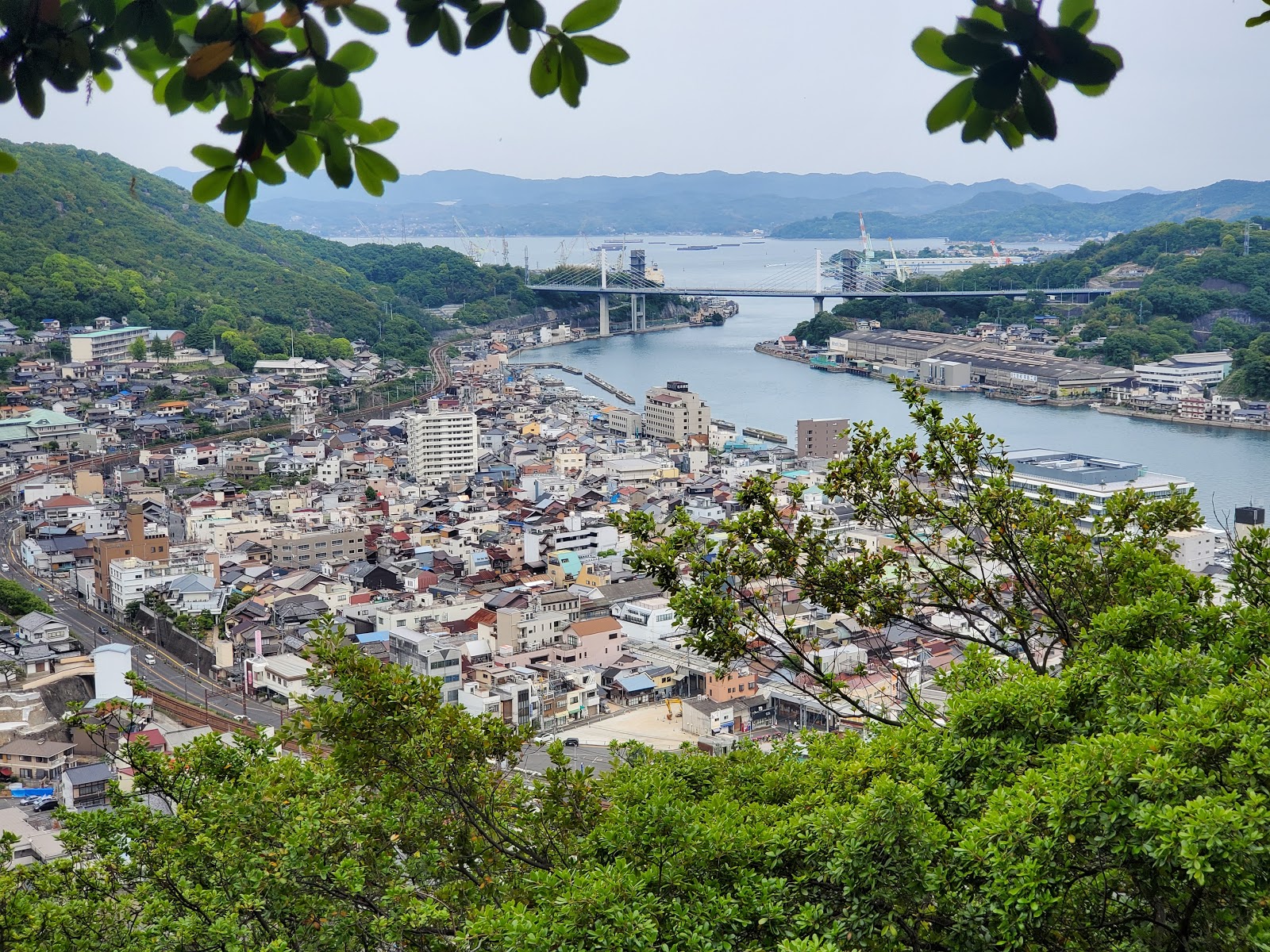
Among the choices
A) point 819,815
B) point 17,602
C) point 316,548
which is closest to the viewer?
point 819,815

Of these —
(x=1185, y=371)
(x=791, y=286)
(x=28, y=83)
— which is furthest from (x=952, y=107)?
(x=791, y=286)

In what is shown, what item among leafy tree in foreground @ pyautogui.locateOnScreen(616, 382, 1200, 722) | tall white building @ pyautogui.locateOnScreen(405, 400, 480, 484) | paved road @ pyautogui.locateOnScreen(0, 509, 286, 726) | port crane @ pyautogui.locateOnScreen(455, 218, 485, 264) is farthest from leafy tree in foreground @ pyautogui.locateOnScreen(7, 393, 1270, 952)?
port crane @ pyautogui.locateOnScreen(455, 218, 485, 264)

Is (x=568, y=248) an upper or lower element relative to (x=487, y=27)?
upper

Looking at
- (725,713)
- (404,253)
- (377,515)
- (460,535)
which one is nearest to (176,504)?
(377,515)

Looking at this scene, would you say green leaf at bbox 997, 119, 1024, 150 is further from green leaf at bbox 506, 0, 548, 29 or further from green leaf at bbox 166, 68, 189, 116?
green leaf at bbox 166, 68, 189, 116

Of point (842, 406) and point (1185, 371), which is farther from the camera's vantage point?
point (1185, 371)

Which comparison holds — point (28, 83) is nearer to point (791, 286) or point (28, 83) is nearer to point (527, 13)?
point (527, 13)

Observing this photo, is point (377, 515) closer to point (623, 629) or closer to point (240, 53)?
point (623, 629)
